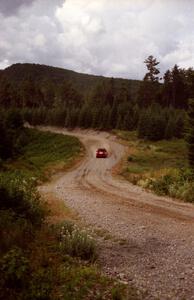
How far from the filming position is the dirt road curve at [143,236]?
32.3 ft

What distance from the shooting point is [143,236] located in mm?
14195

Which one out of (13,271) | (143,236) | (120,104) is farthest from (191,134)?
(120,104)

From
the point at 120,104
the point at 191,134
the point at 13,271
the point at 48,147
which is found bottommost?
the point at 13,271

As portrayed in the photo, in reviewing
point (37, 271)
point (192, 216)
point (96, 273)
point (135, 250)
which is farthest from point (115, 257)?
point (192, 216)

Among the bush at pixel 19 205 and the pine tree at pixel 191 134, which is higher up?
the pine tree at pixel 191 134

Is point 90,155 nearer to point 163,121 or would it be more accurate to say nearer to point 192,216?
point 163,121

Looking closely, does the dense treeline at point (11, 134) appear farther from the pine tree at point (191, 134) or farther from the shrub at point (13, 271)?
the shrub at point (13, 271)

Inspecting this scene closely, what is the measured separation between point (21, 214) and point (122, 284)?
509 centimetres

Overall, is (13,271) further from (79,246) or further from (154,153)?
(154,153)

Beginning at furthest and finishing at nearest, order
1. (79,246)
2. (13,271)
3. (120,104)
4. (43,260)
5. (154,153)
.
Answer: (120,104) < (154,153) < (79,246) < (43,260) < (13,271)

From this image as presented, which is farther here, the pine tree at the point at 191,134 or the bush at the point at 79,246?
the pine tree at the point at 191,134

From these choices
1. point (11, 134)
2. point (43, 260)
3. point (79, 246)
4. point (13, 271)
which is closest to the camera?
point (13, 271)

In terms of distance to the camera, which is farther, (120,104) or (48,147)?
(120,104)

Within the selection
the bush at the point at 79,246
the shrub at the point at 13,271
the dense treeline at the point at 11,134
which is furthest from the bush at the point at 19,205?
the dense treeline at the point at 11,134
